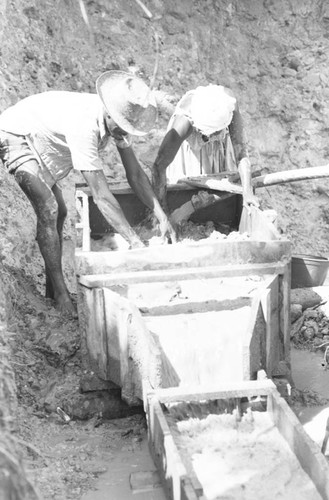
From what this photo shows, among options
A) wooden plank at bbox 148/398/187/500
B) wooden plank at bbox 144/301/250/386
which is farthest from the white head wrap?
wooden plank at bbox 148/398/187/500

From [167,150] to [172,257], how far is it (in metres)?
1.92

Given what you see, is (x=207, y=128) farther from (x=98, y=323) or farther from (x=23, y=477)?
(x=23, y=477)

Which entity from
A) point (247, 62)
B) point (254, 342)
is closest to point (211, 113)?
point (254, 342)

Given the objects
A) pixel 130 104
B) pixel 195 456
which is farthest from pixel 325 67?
pixel 195 456

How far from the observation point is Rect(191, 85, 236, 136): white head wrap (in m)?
6.98

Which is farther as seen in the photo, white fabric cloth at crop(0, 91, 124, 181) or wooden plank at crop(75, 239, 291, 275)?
white fabric cloth at crop(0, 91, 124, 181)

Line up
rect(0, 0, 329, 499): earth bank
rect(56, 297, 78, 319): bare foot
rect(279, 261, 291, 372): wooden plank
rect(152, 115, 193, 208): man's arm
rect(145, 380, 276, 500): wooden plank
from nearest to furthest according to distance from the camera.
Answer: rect(145, 380, 276, 500): wooden plank
rect(279, 261, 291, 372): wooden plank
rect(56, 297, 78, 319): bare foot
rect(152, 115, 193, 208): man's arm
rect(0, 0, 329, 499): earth bank

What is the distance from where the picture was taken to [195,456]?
4.50 m

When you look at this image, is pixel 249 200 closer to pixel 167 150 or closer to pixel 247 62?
pixel 167 150

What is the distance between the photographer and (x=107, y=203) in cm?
606

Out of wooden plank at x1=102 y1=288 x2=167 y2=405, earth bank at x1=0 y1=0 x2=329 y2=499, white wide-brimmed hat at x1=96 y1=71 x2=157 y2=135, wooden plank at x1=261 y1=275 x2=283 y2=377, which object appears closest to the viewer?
wooden plank at x1=102 y1=288 x2=167 y2=405

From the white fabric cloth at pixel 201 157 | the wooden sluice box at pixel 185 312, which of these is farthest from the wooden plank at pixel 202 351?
the white fabric cloth at pixel 201 157

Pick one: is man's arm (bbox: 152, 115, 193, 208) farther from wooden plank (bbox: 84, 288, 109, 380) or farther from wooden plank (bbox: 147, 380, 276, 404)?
wooden plank (bbox: 147, 380, 276, 404)

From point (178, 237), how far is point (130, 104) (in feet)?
4.50
